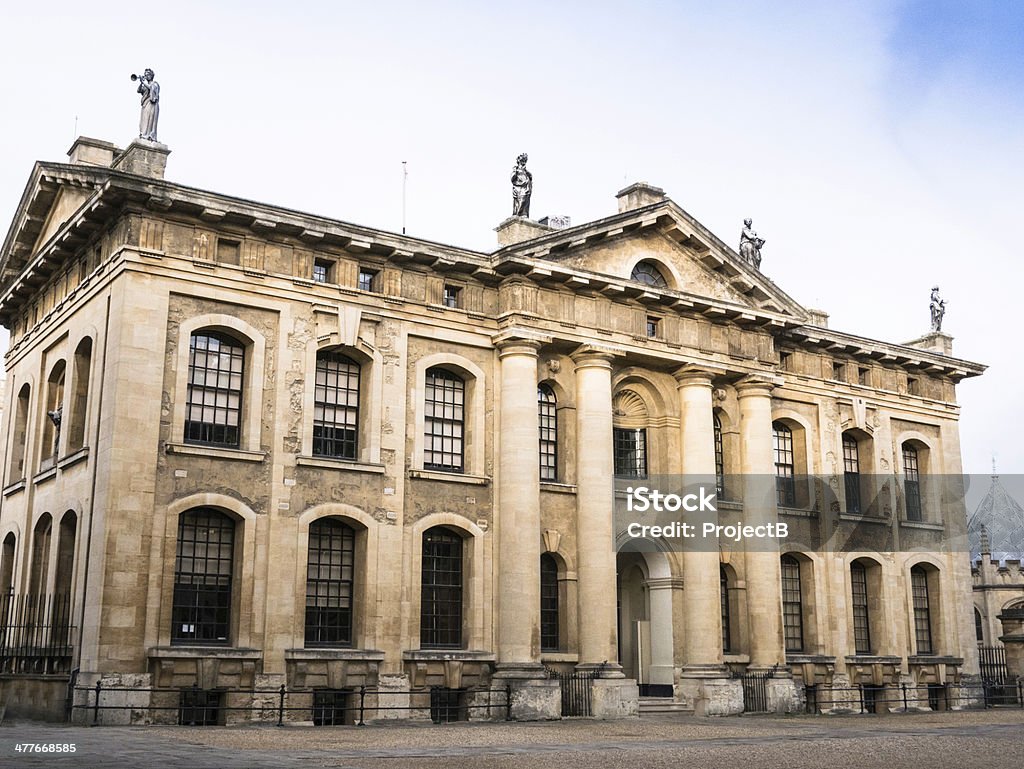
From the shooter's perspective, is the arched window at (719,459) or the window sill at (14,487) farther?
the arched window at (719,459)

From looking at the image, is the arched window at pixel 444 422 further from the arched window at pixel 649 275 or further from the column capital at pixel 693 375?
the column capital at pixel 693 375

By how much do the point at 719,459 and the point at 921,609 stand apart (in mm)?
10900

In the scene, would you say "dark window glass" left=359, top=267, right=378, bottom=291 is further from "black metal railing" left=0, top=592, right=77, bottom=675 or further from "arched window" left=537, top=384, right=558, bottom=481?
"black metal railing" left=0, top=592, right=77, bottom=675

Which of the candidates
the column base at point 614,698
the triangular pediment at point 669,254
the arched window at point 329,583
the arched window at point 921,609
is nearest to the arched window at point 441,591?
the arched window at point 329,583

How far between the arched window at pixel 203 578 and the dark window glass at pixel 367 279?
22.6 feet

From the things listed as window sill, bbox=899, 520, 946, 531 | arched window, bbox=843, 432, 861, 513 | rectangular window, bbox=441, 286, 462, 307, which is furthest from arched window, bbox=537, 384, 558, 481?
window sill, bbox=899, 520, 946, 531

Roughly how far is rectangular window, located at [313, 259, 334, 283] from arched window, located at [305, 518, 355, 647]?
5.98 metres

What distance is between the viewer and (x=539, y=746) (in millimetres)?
20312

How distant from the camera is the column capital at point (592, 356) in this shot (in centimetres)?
3275

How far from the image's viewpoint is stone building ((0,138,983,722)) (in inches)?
1047

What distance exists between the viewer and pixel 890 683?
1511 inches

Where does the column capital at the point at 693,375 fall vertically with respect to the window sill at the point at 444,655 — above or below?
above

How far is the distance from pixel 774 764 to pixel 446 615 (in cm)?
1472

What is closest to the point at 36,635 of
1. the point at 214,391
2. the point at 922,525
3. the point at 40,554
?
the point at 40,554
